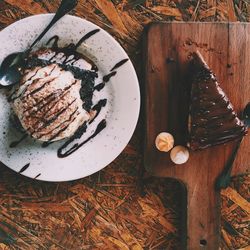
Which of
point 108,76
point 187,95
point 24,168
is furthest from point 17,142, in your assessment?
point 187,95

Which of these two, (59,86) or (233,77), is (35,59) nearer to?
(59,86)

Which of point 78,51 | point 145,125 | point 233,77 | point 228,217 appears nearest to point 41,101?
point 78,51

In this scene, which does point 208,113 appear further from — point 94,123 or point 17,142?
point 17,142

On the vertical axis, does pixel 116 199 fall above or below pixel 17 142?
below

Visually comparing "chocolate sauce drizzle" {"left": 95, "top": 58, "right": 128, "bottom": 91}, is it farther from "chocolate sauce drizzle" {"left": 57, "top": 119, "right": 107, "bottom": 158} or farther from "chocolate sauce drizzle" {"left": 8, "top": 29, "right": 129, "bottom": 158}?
"chocolate sauce drizzle" {"left": 57, "top": 119, "right": 107, "bottom": 158}

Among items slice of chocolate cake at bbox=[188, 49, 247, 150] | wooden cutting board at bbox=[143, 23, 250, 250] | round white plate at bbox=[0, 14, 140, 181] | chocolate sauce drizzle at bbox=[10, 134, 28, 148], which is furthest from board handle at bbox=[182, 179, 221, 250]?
chocolate sauce drizzle at bbox=[10, 134, 28, 148]

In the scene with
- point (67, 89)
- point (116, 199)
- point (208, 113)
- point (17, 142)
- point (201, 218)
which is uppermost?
point (67, 89)

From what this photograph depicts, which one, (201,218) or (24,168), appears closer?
(24,168)
